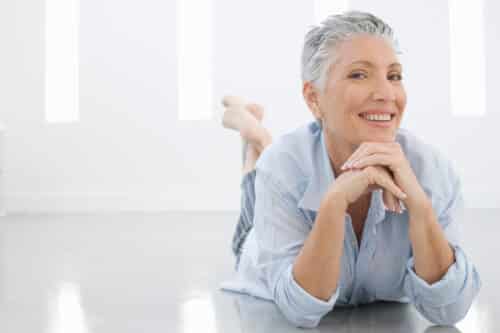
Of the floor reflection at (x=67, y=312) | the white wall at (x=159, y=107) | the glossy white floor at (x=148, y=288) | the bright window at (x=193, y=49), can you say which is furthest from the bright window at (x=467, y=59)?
the floor reflection at (x=67, y=312)

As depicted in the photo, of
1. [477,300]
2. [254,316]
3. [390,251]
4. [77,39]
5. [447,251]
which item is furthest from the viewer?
[77,39]

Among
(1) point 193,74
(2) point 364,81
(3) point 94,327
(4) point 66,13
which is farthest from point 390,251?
(4) point 66,13

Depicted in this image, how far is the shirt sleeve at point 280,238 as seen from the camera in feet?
5.60

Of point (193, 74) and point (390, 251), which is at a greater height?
point (193, 74)

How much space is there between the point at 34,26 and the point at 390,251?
16.6 ft

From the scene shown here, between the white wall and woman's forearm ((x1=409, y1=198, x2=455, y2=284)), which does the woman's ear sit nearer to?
woman's forearm ((x1=409, y1=198, x2=455, y2=284))

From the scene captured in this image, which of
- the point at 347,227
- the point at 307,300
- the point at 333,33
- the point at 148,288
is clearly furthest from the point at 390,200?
the point at 148,288

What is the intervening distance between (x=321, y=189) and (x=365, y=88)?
287 mm

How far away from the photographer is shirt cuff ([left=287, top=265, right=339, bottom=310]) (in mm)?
1617

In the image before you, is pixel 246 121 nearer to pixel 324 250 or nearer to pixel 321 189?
pixel 321 189

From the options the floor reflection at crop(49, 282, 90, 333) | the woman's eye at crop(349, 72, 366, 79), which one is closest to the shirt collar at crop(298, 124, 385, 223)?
the woman's eye at crop(349, 72, 366, 79)

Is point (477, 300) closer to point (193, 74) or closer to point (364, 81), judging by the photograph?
point (364, 81)

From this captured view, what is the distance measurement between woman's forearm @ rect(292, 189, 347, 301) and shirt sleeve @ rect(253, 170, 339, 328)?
8 centimetres

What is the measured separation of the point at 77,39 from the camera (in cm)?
602
